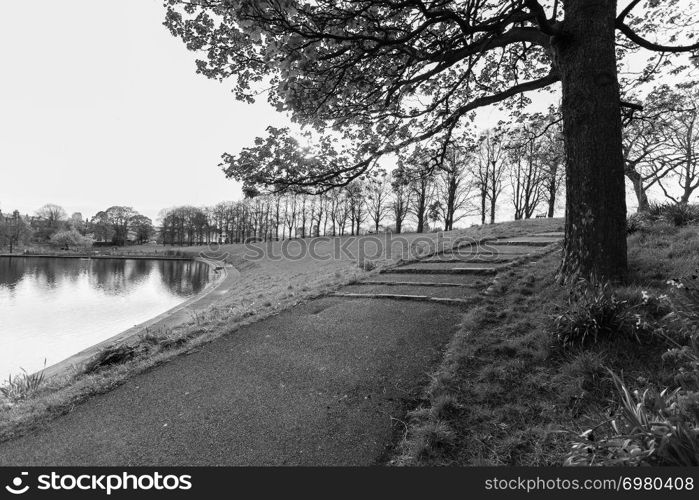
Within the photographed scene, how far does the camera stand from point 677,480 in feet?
5.28

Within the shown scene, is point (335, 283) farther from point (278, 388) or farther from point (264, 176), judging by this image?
point (278, 388)

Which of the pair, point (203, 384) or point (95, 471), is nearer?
point (95, 471)

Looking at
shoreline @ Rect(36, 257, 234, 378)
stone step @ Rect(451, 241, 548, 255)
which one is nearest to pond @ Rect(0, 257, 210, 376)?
shoreline @ Rect(36, 257, 234, 378)

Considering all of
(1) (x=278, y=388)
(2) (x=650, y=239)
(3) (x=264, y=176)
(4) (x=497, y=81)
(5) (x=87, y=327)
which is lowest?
(5) (x=87, y=327)

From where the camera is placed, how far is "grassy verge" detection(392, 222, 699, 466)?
1836 millimetres

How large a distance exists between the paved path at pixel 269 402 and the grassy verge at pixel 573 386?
1.35 ft

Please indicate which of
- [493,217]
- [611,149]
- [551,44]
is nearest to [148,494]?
[611,149]

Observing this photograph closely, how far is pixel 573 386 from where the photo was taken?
2674mm

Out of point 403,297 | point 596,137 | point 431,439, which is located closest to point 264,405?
point 431,439

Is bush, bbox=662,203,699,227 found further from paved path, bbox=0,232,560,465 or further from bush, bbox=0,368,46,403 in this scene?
bush, bbox=0,368,46,403

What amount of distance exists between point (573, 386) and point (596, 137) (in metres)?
3.44

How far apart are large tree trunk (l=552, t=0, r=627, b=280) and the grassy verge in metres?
0.55

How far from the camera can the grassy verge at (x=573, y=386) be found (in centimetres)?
184

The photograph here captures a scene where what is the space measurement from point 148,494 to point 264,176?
391 cm
